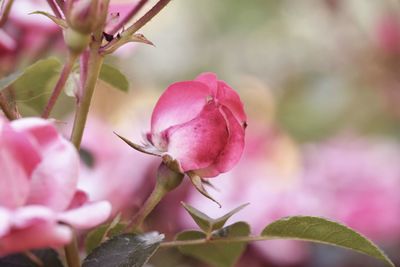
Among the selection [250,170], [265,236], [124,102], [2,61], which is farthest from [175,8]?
[265,236]

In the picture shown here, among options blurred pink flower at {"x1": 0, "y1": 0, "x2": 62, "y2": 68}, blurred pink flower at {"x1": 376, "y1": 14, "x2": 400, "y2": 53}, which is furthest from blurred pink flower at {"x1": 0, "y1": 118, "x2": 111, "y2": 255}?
blurred pink flower at {"x1": 376, "y1": 14, "x2": 400, "y2": 53}

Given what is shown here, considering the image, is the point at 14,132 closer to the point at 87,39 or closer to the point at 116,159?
the point at 87,39

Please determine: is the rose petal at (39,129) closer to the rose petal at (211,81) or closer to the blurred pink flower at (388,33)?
the rose petal at (211,81)

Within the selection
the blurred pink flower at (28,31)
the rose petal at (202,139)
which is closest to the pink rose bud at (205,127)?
the rose petal at (202,139)

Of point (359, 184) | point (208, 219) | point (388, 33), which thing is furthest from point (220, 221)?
point (388, 33)

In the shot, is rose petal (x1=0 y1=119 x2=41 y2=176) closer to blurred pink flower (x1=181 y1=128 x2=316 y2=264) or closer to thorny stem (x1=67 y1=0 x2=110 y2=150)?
thorny stem (x1=67 y1=0 x2=110 y2=150)

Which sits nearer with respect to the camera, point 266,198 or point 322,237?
point 322,237

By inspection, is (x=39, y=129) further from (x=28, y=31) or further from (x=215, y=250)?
(x=28, y=31)
